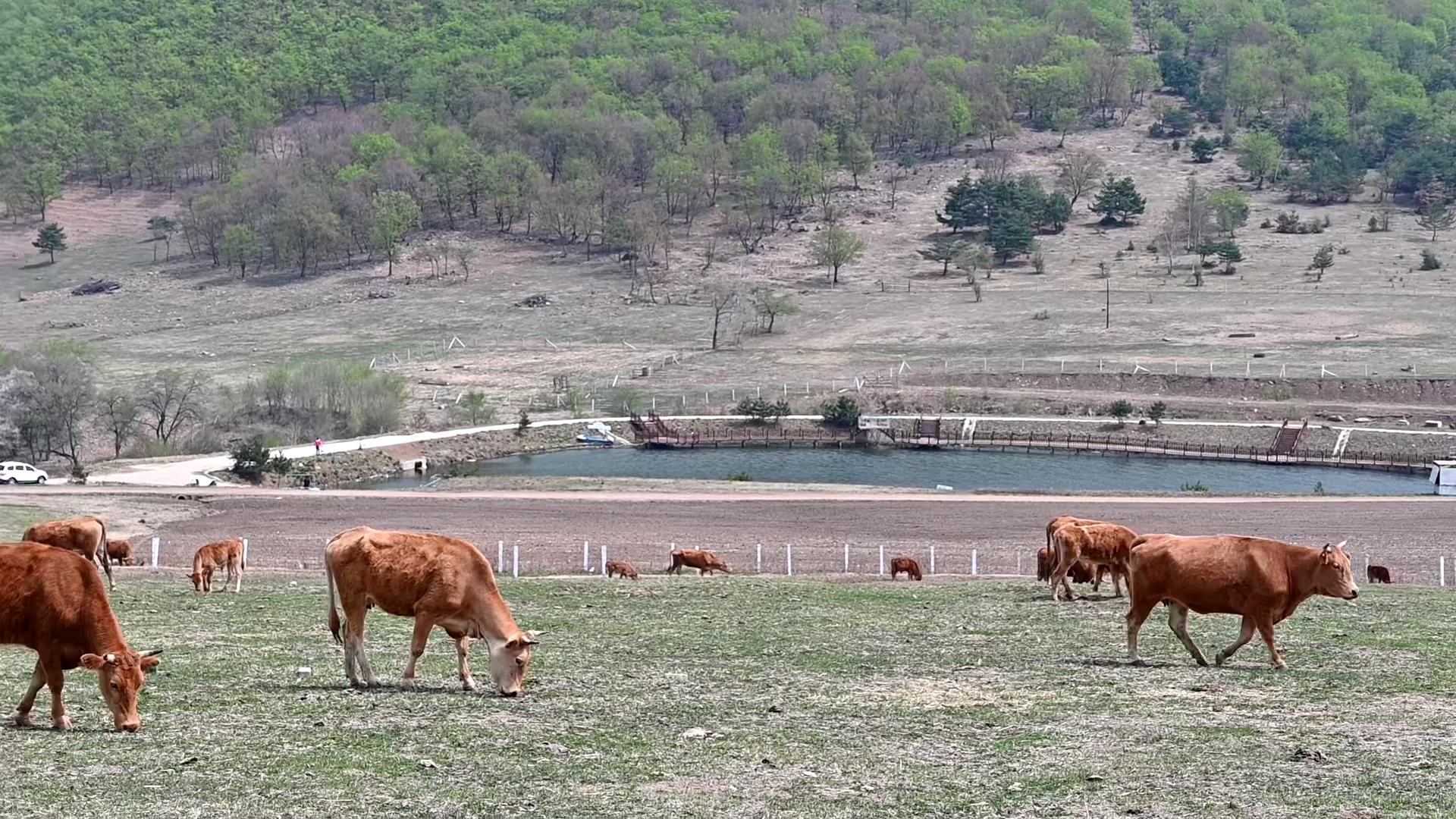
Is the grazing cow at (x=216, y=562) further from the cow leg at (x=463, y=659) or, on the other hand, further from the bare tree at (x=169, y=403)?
the bare tree at (x=169, y=403)

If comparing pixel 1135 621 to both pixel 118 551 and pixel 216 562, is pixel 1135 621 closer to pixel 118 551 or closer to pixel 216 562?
pixel 216 562

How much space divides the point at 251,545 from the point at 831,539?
1649 cm

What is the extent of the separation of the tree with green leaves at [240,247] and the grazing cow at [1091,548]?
139111mm

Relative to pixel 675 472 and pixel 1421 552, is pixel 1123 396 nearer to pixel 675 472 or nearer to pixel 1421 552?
pixel 675 472

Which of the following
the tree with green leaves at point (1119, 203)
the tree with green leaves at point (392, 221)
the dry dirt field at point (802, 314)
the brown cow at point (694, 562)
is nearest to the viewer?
the brown cow at point (694, 562)

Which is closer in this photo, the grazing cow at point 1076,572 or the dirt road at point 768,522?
the grazing cow at point 1076,572

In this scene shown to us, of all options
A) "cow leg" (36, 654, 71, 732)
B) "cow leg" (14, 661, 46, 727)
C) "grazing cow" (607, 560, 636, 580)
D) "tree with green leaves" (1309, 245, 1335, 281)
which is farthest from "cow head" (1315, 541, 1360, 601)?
"tree with green leaves" (1309, 245, 1335, 281)

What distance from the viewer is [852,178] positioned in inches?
7333

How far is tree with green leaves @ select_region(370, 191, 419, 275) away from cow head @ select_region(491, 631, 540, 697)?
5575 inches

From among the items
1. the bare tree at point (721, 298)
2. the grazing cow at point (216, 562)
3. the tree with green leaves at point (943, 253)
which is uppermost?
the tree with green leaves at point (943, 253)

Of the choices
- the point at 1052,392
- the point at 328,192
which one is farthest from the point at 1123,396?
the point at 328,192

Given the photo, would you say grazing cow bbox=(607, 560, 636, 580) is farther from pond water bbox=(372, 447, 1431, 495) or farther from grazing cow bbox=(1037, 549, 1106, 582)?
pond water bbox=(372, 447, 1431, 495)

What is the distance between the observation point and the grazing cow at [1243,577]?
19.3 meters

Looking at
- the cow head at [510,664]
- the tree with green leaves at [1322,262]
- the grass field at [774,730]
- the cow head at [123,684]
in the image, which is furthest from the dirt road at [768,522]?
the tree with green leaves at [1322,262]
